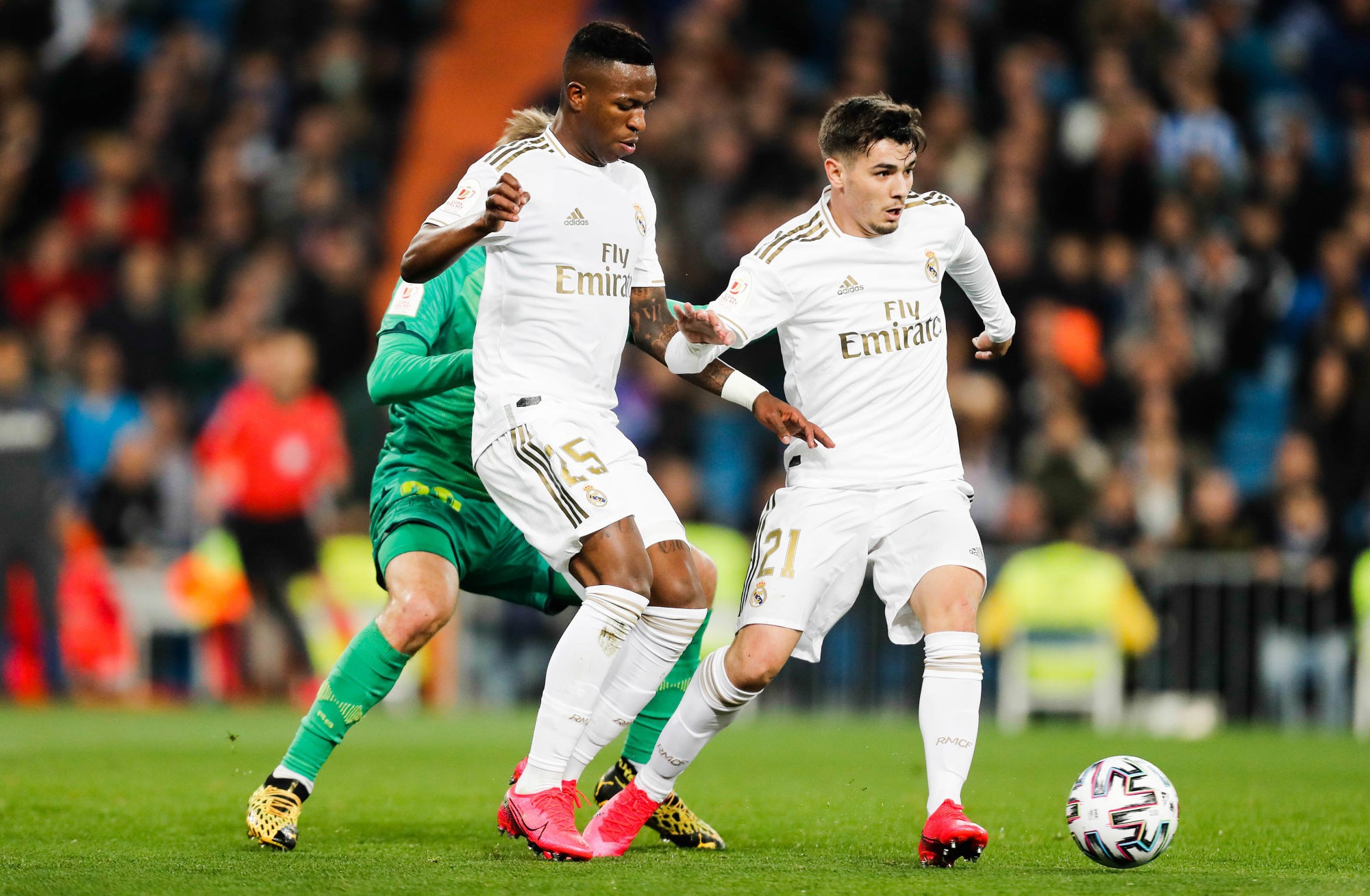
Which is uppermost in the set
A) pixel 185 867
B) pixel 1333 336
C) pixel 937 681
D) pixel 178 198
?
pixel 178 198

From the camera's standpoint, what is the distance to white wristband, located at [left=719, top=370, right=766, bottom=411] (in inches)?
239

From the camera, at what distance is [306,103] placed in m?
18.1

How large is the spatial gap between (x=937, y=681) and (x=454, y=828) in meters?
1.90

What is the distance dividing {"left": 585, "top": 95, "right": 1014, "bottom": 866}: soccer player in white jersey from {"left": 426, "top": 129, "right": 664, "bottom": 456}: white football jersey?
30 cm

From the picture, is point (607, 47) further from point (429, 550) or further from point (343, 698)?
point (343, 698)

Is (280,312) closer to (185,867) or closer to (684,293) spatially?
(684,293)

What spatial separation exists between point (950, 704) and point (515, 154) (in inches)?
86.4

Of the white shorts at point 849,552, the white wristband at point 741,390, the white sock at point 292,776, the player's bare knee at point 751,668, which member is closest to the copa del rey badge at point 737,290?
the white wristband at point 741,390

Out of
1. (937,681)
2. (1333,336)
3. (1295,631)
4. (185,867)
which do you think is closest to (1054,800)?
(937,681)

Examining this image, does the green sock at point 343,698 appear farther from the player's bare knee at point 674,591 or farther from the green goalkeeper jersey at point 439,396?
the player's bare knee at point 674,591

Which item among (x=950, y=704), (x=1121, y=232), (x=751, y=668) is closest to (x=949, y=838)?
(x=950, y=704)

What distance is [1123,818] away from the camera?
5418 mm

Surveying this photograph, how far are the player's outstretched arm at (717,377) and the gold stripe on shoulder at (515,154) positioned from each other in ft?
1.93

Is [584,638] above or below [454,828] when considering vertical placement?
above
